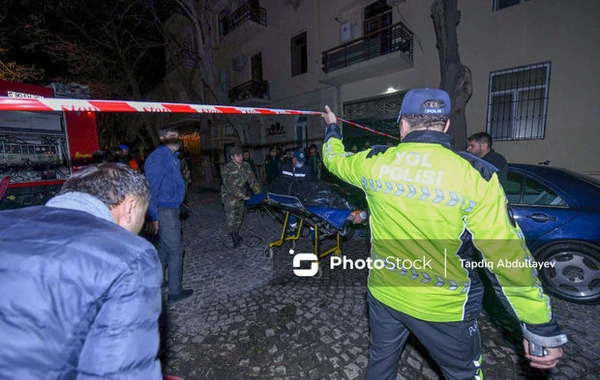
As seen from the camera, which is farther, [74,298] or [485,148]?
[485,148]

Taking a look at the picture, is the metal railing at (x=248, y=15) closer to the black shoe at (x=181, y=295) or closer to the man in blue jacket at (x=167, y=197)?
the man in blue jacket at (x=167, y=197)

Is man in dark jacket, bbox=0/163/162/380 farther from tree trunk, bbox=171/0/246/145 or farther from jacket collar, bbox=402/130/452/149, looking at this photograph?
tree trunk, bbox=171/0/246/145

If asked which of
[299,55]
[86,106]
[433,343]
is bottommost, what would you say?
[433,343]

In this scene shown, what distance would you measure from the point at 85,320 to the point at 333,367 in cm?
228

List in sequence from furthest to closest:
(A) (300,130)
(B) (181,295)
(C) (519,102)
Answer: (A) (300,130) < (C) (519,102) < (B) (181,295)

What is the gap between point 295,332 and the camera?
305 centimetres

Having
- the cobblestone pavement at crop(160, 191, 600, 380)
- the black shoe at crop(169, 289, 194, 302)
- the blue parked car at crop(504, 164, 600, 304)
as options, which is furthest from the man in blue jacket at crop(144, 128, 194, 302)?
the blue parked car at crop(504, 164, 600, 304)

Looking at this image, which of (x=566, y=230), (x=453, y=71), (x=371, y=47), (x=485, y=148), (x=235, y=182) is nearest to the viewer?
(x=566, y=230)

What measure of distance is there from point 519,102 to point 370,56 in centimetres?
529

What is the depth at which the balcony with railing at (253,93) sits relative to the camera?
16.0 meters

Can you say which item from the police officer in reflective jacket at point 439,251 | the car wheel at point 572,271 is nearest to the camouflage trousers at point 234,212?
the police officer in reflective jacket at point 439,251

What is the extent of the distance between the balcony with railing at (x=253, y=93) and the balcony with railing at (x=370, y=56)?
4.74m

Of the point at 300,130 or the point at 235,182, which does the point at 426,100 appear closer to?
the point at 235,182

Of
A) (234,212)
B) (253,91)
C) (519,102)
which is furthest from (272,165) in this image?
(519,102)
